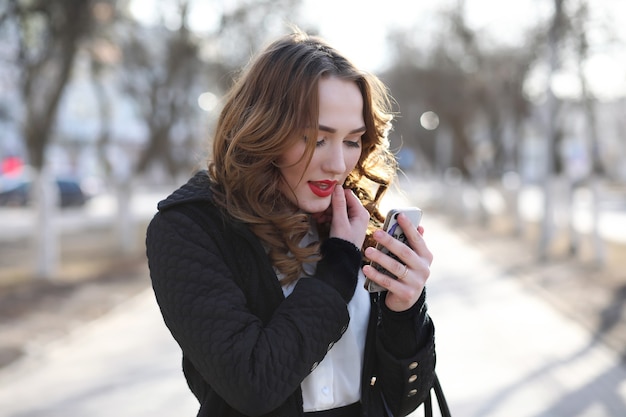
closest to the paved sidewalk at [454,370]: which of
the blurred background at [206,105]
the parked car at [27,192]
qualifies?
the blurred background at [206,105]

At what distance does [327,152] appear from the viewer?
65.1 inches

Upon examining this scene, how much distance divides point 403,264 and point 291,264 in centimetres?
24

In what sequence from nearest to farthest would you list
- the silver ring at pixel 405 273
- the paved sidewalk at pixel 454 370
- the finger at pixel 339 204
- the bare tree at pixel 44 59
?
the silver ring at pixel 405 273, the finger at pixel 339 204, the paved sidewalk at pixel 454 370, the bare tree at pixel 44 59

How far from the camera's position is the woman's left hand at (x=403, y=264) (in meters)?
1.55

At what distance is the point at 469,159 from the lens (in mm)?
29547

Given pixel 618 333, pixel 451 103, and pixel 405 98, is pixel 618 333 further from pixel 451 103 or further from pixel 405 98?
pixel 405 98

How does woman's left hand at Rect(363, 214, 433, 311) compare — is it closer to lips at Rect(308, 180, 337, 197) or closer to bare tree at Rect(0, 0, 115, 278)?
lips at Rect(308, 180, 337, 197)

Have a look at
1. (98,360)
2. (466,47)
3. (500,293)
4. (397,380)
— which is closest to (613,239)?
(500,293)

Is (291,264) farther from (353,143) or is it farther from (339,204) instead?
(353,143)

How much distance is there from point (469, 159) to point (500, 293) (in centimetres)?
1999

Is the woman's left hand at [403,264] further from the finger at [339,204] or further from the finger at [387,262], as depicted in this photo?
the finger at [339,204]

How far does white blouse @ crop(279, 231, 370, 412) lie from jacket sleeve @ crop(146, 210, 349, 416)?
15 centimetres

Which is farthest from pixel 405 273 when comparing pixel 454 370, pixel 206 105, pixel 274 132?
pixel 206 105

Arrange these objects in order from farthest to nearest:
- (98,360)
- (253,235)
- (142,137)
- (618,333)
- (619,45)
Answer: (142,137) < (619,45) < (618,333) < (98,360) < (253,235)
